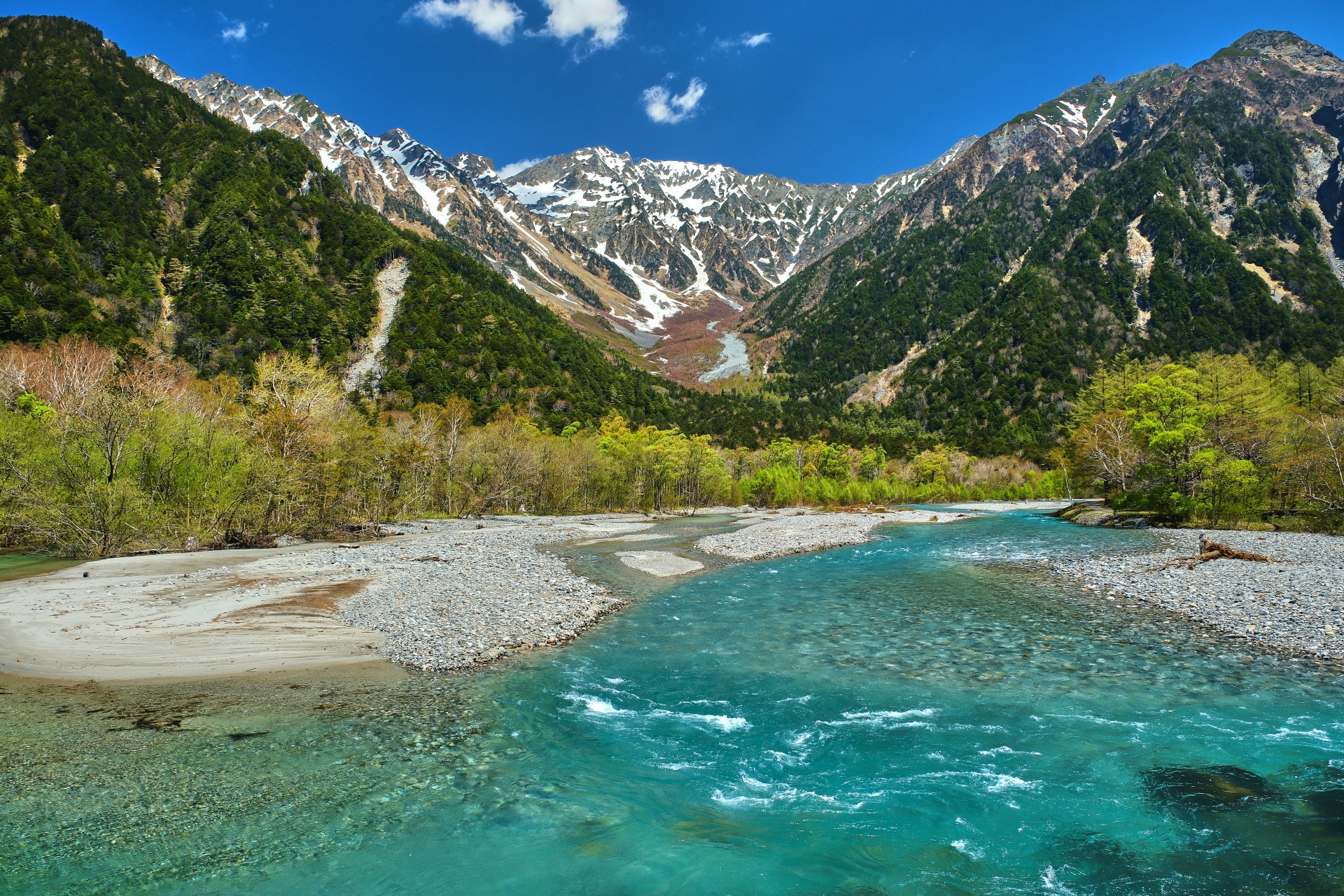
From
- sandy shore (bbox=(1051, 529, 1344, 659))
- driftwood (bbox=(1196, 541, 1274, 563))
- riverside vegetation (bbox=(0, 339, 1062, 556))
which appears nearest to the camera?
sandy shore (bbox=(1051, 529, 1344, 659))

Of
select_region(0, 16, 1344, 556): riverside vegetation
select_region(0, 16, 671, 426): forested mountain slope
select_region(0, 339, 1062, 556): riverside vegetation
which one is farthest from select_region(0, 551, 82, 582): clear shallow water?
select_region(0, 16, 671, 426): forested mountain slope

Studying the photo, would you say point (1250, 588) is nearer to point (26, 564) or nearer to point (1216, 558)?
point (1216, 558)

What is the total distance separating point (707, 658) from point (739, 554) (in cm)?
2311

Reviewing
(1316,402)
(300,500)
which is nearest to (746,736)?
(300,500)

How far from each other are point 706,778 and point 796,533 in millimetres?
45370

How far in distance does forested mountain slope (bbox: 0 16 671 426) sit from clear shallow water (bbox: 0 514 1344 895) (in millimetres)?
111661

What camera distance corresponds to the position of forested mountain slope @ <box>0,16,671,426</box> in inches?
3903

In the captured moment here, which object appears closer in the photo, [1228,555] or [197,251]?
[1228,555]

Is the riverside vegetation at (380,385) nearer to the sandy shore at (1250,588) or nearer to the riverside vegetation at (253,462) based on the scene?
the riverside vegetation at (253,462)

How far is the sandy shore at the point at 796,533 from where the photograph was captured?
42.0 m

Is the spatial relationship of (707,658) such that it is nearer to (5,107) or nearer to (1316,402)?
(1316,402)

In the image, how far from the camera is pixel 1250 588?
73.4 ft

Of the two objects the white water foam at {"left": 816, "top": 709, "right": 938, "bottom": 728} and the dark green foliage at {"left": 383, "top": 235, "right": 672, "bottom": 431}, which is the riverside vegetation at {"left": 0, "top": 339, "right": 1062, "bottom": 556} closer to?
the dark green foliage at {"left": 383, "top": 235, "right": 672, "bottom": 431}

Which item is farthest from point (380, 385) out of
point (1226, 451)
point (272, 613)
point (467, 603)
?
point (1226, 451)
